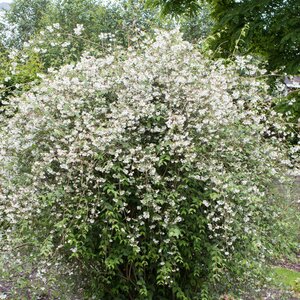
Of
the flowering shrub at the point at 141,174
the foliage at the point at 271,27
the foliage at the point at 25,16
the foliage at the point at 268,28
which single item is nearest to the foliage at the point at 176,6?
the foliage at the point at 268,28

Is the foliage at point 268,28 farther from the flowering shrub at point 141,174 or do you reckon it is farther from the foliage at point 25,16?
the foliage at point 25,16

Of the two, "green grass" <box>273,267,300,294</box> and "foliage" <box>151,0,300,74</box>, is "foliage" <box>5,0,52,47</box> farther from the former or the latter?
"green grass" <box>273,267,300,294</box>

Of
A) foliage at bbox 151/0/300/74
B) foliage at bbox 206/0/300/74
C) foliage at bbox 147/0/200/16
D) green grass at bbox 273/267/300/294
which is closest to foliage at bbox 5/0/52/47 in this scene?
foliage at bbox 147/0/200/16

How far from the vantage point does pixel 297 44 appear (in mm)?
6441

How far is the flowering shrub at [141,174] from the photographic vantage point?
306cm

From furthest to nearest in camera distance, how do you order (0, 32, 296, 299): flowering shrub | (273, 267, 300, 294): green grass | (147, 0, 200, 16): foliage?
(147, 0, 200, 16): foliage → (273, 267, 300, 294): green grass → (0, 32, 296, 299): flowering shrub

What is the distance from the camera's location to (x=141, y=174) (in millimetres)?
3121

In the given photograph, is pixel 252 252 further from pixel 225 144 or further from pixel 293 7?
pixel 293 7

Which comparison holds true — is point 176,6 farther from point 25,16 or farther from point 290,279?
point 25,16

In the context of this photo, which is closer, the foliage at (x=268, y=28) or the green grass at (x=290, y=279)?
the green grass at (x=290, y=279)

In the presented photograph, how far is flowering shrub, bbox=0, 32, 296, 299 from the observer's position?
3.06m

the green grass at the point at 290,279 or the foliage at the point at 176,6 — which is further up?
the foliage at the point at 176,6

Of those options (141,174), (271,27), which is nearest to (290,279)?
(141,174)

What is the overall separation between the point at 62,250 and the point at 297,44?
4556 millimetres
